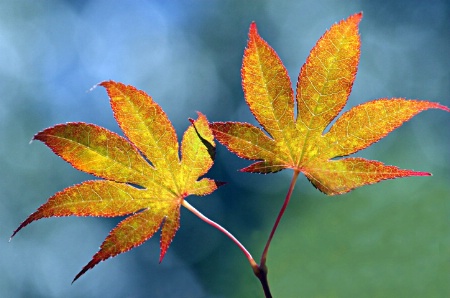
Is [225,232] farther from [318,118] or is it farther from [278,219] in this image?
[318,118]

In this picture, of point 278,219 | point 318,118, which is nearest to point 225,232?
point 278,219

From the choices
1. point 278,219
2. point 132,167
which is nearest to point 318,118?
point 278,219

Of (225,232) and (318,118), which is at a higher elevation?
(318,118)

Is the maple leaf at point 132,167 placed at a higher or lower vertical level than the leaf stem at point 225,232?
higher

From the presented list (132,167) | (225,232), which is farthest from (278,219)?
(132,167)

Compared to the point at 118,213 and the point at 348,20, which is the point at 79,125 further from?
the point at 348,20
